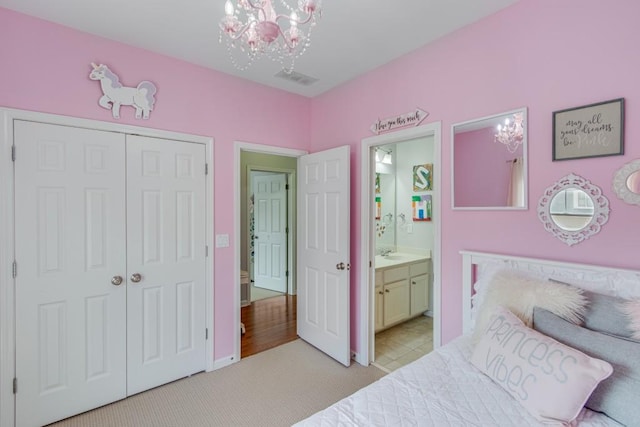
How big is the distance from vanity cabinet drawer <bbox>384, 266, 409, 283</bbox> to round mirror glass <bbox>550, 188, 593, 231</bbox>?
73.0 inches

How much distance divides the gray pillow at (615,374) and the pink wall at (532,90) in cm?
55

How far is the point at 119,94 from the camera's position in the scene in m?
2.22

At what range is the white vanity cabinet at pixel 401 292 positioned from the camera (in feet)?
10.8

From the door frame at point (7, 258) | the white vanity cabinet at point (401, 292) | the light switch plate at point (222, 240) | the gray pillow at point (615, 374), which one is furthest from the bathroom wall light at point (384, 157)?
the door frame at point (7, 258)

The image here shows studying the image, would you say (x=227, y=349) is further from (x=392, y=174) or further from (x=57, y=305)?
(x=392, y=174)

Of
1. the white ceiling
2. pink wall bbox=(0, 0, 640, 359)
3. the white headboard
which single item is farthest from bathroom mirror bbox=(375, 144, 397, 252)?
the white headboard

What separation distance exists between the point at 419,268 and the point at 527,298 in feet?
7.59

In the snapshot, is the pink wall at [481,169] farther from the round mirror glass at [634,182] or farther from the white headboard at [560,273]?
the round mirror glass at [634,182]

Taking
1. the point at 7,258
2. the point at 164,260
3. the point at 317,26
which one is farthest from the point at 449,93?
the point at 7,258

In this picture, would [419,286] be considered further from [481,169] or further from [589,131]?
[589,131]

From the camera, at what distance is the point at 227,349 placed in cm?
278

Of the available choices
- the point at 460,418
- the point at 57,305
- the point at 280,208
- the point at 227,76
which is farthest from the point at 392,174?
the point at 57,305

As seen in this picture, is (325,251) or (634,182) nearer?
(634,182)

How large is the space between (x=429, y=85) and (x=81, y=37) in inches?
97.3
